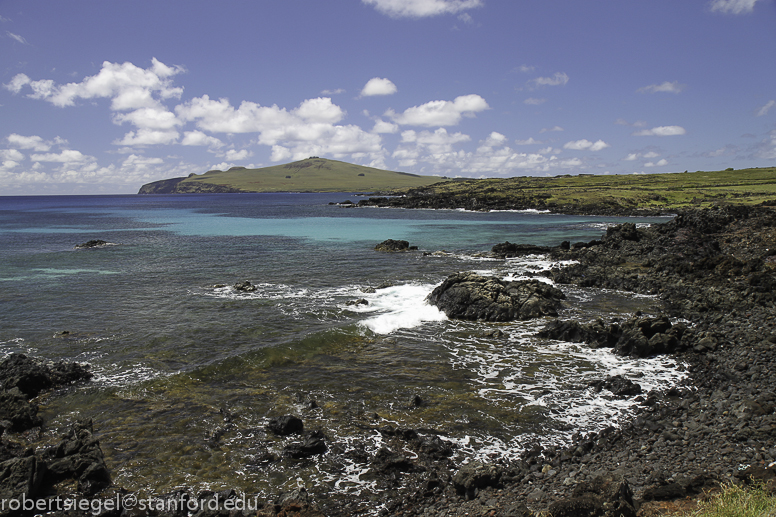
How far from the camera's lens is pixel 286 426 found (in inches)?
469

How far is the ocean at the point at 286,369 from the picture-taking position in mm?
11234

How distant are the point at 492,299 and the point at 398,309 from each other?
5412 mm

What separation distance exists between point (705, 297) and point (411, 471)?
68.6 ft

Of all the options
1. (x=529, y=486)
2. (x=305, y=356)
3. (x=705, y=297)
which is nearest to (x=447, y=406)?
(x=529, y=486)

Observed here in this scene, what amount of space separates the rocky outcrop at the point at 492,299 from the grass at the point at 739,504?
50.0 ft

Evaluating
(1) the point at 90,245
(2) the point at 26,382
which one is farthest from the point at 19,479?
(1) the point at 90,245

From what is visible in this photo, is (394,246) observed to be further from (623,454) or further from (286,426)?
(623,454)

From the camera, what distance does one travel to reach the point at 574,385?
14680mm

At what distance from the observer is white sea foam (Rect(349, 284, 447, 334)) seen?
72.0 ft

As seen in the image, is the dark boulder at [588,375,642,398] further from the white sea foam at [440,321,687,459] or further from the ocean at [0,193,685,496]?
the ocean at [0,193,685,496]

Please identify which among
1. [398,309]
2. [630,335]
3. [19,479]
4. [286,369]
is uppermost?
[630,335]

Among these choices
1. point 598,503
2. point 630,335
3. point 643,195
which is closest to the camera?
point 598,503

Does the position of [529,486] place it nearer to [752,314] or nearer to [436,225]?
[752,314]

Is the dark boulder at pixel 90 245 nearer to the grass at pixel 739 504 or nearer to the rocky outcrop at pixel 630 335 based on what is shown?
the rocky outcrop at pixel 630 335
